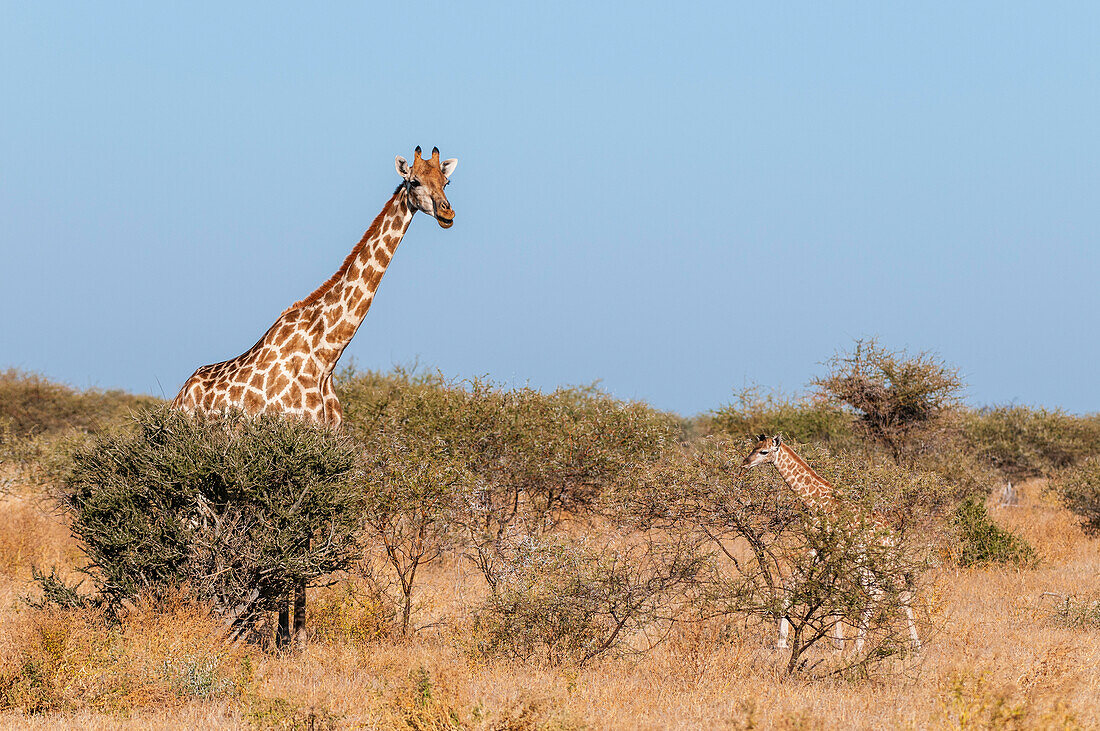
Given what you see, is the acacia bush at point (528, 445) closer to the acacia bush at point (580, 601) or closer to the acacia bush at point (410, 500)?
the acacia bush at point (410, 500)

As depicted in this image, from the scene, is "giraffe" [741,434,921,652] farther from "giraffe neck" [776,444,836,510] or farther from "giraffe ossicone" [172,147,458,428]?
"giraffe ossicone" [172,147,458,428]

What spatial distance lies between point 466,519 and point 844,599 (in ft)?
13.7

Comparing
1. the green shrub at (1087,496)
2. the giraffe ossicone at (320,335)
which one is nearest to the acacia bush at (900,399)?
the green shrub at (1087,496)

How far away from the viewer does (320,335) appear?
1053cm

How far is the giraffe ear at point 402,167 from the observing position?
10.5 meters

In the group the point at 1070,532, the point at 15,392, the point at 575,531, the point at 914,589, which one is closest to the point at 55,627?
the point at 914,589

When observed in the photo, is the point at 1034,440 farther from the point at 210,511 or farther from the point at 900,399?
the point at 210,511

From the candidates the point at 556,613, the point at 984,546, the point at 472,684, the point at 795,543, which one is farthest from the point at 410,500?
the point at 984,546

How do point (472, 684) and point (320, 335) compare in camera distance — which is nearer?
point (472, 684)

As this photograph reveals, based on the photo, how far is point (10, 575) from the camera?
13.1 meters

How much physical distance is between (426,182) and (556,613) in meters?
4.56

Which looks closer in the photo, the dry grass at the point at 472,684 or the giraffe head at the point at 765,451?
the dry grass at the point at 472,684

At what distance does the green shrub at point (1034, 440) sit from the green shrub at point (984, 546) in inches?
582

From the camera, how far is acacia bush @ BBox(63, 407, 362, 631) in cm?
821
